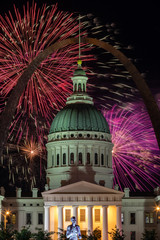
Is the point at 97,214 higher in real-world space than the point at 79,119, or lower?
lower

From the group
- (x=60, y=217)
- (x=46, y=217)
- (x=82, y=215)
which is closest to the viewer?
(x=60, y=217)

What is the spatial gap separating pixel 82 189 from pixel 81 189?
0.61ft

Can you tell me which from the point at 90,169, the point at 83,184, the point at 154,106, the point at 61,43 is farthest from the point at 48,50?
the point at 90,169

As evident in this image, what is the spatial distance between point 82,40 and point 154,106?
25.2ft

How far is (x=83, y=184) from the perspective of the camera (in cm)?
11200

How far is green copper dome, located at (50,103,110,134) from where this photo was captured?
124250 millimetres

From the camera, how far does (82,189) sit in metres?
112

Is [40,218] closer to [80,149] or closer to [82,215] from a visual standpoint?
[82,215]

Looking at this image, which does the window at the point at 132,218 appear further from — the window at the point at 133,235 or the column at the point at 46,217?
the column at the point at 46,217

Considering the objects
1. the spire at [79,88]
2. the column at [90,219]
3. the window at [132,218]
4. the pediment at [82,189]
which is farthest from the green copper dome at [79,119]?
the window at [132,218]

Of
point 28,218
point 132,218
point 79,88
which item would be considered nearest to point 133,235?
point 132,218

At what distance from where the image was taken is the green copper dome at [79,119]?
124m

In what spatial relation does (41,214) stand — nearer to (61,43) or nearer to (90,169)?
(90,169)

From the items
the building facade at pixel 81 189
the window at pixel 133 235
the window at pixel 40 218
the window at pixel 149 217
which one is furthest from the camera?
the window at pixel 40 218
